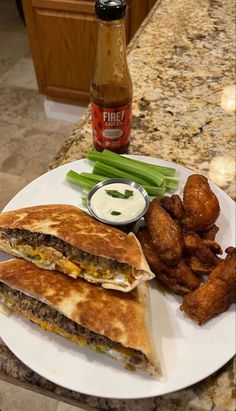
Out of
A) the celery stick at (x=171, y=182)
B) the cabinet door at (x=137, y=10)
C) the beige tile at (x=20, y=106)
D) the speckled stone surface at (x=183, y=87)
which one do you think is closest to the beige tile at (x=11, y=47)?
the beige tile at (x=20, y=106)

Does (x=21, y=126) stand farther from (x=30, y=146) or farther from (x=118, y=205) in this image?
(x=118, y=205)

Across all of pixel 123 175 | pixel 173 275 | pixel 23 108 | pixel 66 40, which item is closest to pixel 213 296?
pixel 173 275

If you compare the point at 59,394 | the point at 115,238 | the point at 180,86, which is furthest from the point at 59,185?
the point at 180,86

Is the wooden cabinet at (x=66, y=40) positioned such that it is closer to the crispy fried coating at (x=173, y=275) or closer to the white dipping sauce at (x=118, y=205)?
the white dipping sauce at (x=118, y=205)

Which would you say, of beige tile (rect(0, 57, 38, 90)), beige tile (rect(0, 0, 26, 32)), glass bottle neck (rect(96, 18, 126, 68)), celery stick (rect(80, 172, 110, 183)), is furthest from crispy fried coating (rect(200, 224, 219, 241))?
beige tile (rect(0, 0, 26, 32))

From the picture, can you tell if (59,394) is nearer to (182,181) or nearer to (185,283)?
(185,283)

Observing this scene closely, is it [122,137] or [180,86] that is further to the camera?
[180,86]
